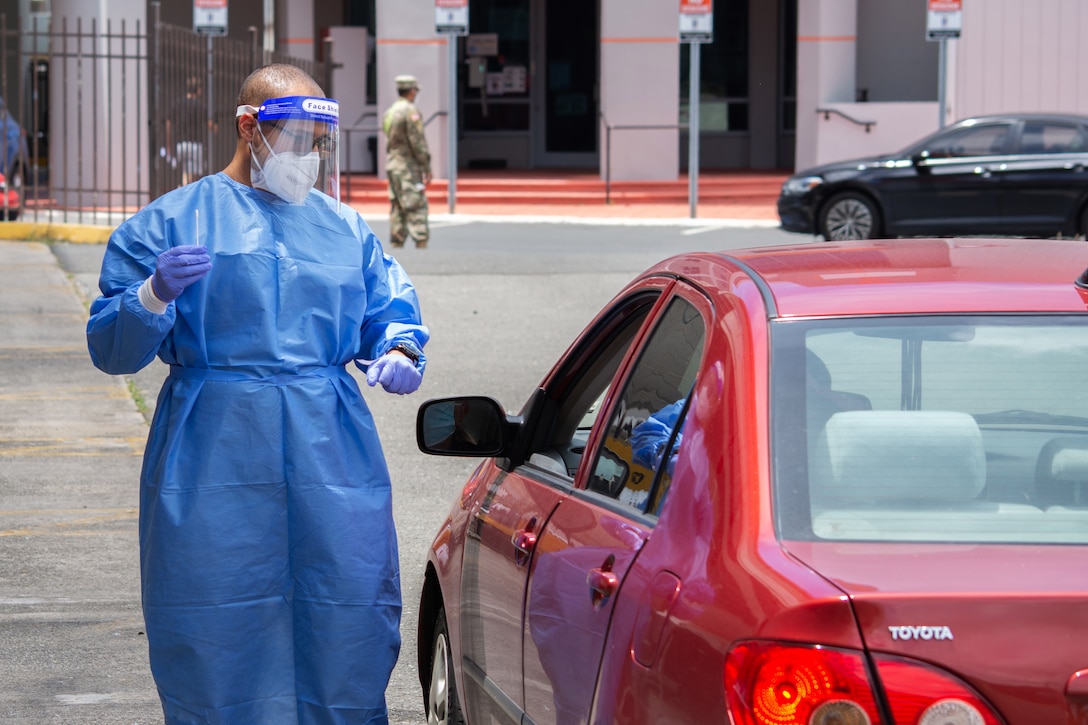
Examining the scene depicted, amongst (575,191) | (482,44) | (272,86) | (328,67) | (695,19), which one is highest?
(482,44)

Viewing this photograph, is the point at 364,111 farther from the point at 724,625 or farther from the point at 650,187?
the point at 724,625

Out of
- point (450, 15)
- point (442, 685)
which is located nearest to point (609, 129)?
point (450, 15)

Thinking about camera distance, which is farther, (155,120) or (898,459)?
(155,120)

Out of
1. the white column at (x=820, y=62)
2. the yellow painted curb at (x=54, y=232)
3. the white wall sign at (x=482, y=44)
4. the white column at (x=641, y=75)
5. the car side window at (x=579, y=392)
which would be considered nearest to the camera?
the car side window at (x=579, y=392)

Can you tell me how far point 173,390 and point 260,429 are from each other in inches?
9.7

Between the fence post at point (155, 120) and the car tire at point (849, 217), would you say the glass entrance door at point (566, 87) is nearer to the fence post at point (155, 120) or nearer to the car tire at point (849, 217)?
the car tire at point (849, 217)

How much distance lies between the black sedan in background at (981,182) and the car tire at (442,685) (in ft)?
48.9

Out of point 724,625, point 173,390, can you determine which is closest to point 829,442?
point 724,625

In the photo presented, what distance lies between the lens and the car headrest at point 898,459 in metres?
2.60

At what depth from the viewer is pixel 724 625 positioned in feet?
7.77

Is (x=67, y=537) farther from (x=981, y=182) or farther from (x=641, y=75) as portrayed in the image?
(x=641, y=75)

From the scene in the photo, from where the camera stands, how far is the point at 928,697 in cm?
219

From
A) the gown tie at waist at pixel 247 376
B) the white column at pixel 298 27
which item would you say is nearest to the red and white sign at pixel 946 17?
the white column at pixel 298 27

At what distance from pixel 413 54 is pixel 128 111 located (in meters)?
5.73
